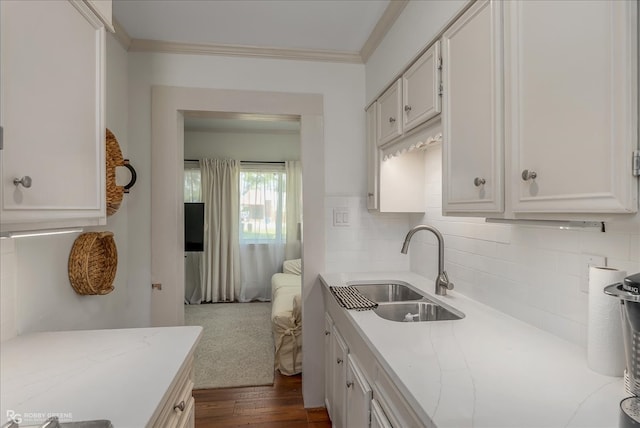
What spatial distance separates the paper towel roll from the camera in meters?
0.86

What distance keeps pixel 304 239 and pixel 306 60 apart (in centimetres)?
130

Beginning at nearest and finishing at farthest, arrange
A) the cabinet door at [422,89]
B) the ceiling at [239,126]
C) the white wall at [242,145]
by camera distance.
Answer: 1. the cabinet door at [422,89]
2. the ceiling at [239,126]
3. the white wall at [242,145]

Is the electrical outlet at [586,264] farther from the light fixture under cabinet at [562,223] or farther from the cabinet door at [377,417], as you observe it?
the cabinet door at [377,417]

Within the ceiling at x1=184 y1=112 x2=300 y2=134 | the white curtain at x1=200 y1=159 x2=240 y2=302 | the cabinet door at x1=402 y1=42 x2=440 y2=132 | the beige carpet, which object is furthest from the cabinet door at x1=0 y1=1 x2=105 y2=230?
the white curtain at x1=200 y1=159 x2=240 y2=302

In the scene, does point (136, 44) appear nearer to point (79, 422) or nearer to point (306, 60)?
point (306, 60)

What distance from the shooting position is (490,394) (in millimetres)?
793

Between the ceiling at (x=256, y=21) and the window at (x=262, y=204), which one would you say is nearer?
the ceiling at (x=256, y=21)

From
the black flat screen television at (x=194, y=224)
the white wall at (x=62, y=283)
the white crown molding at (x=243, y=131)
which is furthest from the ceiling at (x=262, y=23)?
the white crown molding at (x=243, y=131)

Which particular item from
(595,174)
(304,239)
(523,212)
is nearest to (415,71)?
(523,212)

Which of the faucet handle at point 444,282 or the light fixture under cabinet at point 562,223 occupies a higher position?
the light fixture under cabinet at point 562,223

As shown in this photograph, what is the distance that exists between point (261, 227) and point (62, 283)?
3612 millimetres

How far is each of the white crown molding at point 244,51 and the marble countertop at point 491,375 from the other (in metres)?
1.89

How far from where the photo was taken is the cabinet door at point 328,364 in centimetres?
205

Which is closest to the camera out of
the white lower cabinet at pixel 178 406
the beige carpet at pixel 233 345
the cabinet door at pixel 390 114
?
the white lower cabinet at pixel 178 406
